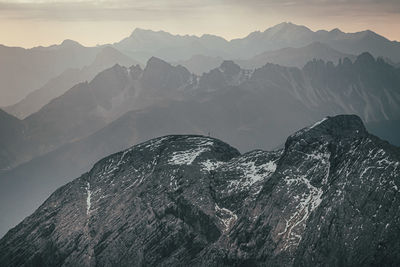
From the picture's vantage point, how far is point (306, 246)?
510ft

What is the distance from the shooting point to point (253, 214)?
561 feet

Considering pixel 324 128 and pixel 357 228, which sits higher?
pixel 324 128

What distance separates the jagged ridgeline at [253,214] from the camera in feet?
500

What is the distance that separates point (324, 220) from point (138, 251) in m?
55.7

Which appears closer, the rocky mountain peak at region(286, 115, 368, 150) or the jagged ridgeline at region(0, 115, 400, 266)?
the jagged ridgeline at region(0, 115, 400, 266)

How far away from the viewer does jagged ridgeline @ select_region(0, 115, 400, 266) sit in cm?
15250

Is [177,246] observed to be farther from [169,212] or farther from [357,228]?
[357,228]

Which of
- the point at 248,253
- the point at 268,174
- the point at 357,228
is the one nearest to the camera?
the point at 357,228

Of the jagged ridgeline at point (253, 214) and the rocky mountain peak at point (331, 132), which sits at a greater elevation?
the rocky mountain peak at point (331, 132)

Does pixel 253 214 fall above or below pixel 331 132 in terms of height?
below

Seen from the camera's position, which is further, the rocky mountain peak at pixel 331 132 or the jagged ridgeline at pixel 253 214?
the rocky mountain peak at pixel 331 132

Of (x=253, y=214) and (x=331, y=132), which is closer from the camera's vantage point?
(x=253, y=214)

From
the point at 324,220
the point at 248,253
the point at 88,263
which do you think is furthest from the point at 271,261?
the point at 88,263

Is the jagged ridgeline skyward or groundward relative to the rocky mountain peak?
groundward
